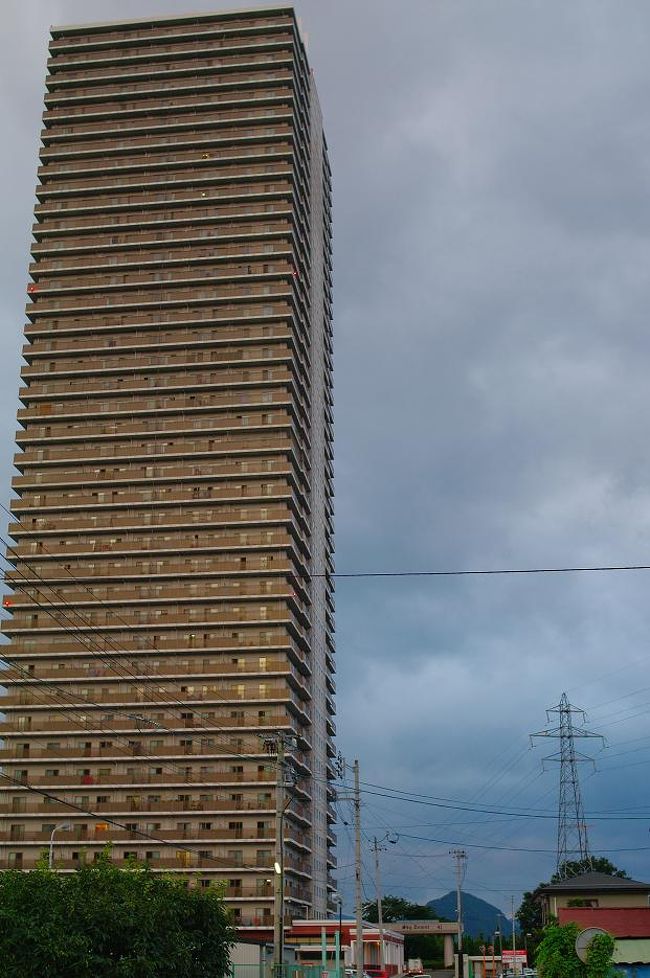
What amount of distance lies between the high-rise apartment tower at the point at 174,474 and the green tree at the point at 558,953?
8133cm

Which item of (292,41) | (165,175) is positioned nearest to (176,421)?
(165,175)

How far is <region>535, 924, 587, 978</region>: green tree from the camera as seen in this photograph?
3784cm

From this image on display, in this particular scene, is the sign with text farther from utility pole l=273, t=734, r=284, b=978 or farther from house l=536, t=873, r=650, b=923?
utility pole l=273, t=734, r=284, b=978

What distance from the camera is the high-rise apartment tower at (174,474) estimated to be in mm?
124125

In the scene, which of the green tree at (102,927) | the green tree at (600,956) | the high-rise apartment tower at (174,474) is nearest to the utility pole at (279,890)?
the green tree at (102,927)

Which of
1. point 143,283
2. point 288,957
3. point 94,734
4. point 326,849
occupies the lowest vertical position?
point 288,957

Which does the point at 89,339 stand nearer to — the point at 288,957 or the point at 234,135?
the point at 234,135

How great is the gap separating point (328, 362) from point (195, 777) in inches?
2850

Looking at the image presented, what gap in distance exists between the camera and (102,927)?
3616 cm

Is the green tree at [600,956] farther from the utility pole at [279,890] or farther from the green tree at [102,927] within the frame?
the utility pole at [279,890]

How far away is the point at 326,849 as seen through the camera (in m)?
154

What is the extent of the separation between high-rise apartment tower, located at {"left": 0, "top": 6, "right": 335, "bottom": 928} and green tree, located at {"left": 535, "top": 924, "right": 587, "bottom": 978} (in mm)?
81326

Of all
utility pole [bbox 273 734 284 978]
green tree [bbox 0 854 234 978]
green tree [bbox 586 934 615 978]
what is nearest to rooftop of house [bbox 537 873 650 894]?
utility pole [bbox 273 734 284 978]

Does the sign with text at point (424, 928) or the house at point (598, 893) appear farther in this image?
the sign with text at point (424, 928)
